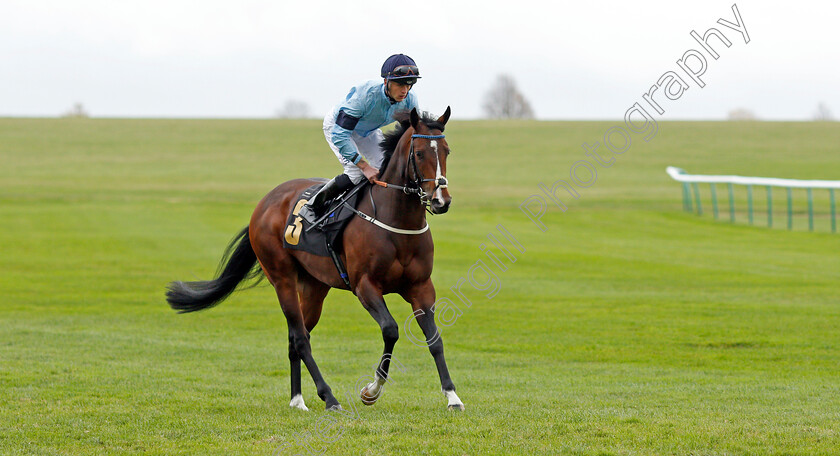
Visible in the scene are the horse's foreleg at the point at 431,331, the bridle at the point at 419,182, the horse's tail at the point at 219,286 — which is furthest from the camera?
the horse's tail at the point at 219,286

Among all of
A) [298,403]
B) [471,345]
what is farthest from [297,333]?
[471,345]

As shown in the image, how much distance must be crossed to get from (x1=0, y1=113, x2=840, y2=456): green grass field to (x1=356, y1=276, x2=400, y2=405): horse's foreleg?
163mm

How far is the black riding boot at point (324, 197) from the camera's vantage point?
7.75m

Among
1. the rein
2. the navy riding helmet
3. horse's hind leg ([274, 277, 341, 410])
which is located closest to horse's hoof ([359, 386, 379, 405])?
horse's hind leg ([274, 277, 341, 410])

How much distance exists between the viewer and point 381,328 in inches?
276

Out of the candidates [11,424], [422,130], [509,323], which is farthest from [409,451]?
[509,323]

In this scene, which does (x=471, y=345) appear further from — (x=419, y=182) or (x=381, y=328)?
(x=419, y=182)

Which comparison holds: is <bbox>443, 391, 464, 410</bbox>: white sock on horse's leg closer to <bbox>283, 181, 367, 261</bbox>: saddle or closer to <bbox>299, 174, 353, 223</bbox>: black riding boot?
<bbox>283, 181, 367, 261</bbox>: saddle

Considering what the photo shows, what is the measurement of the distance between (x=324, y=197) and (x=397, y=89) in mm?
1191

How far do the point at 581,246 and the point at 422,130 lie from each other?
748 inches

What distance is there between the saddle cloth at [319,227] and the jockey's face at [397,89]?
84 cm

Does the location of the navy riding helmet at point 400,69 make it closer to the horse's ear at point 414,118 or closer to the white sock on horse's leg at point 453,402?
the horse's ear at point 414,118

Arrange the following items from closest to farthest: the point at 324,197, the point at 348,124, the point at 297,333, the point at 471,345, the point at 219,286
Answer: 1. the point at 348,124
2. the point at 324,197
3. the point at 297,333
4. the point at 219,286
5. the point at 471,345

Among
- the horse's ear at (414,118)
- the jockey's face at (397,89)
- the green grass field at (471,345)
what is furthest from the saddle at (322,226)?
the green grass field at (471,345)
